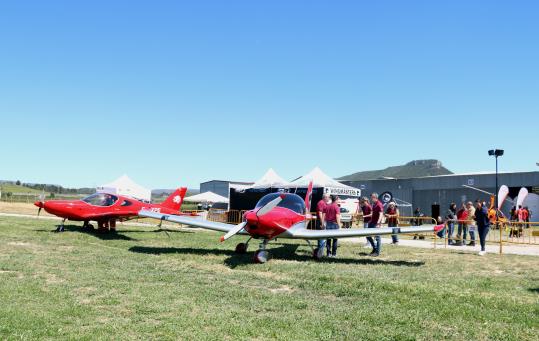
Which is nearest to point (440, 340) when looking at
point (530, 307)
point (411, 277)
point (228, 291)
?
point (530, 307)

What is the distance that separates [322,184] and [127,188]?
2073 cm

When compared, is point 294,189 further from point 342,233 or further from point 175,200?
point 342,233

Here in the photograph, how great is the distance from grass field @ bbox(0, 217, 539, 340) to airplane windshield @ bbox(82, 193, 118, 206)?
634 centimetres

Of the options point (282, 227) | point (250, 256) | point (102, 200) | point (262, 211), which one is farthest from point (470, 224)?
point (102, 200)

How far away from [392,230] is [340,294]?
5216mm

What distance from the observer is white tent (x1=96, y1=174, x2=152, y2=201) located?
41750mm

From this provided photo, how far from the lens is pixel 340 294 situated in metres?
8.19

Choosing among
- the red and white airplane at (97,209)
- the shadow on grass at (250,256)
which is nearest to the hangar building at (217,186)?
the red and white airplane at (97,209)

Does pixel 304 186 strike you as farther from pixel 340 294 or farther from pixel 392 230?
pixel 340 294

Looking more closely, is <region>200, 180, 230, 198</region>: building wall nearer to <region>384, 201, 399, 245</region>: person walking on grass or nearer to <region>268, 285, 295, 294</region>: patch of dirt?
<region>384, 201, 399, 245</region>: person walking on grass

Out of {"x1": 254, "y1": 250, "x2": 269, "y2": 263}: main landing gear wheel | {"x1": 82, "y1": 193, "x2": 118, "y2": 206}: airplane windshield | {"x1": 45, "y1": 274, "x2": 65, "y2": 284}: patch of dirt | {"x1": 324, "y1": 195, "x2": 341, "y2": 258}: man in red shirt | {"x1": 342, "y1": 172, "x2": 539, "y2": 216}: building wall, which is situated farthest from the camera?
{"x1": 342, "y1": 172, "x2": 539, "y2": 216}: building wall

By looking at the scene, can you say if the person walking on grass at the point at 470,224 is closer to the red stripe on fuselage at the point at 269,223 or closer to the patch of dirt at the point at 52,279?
the red stripe on fuselage at the point at 269,223

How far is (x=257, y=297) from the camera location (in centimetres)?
778

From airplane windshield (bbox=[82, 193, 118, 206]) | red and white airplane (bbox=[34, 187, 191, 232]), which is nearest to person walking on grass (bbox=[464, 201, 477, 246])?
red and white airplane (bbox=[34, 187, 191, 232])
